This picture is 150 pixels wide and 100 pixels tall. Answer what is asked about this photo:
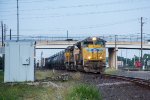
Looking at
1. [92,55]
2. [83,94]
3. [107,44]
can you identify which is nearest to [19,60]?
[83,94]

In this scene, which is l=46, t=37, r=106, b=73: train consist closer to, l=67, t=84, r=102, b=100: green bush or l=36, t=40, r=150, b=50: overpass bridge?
l=67, t=84, r=102, b=100: green bush

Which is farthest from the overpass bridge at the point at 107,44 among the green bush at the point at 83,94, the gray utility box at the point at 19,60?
the green bush at the point at 83,94

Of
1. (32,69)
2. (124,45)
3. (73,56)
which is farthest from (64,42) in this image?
(32,69)

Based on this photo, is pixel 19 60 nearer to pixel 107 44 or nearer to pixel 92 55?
pixel 92 55

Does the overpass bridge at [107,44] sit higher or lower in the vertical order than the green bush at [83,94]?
higher

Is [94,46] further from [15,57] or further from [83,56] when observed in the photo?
[15,57]

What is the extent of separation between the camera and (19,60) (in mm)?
20703

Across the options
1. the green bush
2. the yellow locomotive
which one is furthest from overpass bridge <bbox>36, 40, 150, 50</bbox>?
the green bush

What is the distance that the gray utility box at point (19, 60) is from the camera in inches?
806

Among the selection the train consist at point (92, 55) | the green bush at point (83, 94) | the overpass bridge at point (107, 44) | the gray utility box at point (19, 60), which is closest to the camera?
the green bush at point (83, 94)

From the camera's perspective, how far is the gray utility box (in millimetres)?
20469

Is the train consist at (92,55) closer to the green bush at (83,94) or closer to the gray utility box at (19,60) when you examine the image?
the gray utility box at (19,60)

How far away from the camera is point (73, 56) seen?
37750 millimetres

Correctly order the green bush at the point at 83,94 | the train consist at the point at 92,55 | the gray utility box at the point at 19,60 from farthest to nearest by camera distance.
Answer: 1. the train consist at the point at 92,55
2. the gray utility box at the point at 19,60
3. the green bush at the point at 83,94
